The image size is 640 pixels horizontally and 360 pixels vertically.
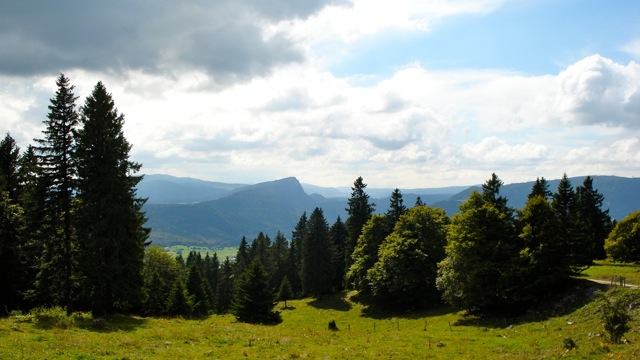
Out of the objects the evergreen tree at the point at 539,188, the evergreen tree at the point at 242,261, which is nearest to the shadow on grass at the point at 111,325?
the evergreen tree at the point at 539,188

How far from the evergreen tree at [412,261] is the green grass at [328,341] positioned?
15822 millimetres

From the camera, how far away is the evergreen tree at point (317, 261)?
268ft

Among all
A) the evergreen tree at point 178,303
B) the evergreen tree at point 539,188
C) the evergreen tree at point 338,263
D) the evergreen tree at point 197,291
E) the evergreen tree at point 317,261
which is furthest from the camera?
the evergreen tree at point 338,263

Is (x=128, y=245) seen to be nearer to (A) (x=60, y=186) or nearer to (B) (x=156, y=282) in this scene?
(A) (x=60, y=186)

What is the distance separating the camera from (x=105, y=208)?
33406 millimetres

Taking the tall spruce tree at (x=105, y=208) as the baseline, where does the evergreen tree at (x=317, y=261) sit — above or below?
below

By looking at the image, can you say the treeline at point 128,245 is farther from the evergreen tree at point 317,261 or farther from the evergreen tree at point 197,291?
the evergreen tree at point 317,261

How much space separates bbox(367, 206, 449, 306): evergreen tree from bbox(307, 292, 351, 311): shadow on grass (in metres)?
8.64

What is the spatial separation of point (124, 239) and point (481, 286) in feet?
113

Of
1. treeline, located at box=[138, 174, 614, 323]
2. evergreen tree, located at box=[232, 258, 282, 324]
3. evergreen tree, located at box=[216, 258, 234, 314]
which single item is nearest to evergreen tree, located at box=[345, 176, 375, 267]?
treeline, located at box=[138, 174, 614, 323]

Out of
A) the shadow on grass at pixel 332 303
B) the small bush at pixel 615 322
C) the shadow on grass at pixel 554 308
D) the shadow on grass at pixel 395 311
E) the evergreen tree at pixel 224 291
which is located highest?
the small bush at pixel 615 322

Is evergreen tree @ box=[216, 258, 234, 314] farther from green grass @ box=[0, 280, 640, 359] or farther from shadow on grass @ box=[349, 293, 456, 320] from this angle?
green grass @ box=[0, 280, 640, 359]

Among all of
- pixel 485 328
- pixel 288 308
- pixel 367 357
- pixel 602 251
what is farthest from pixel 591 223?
pixel 367 357

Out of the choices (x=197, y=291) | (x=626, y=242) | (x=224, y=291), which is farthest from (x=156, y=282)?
(x=626, y=242)
